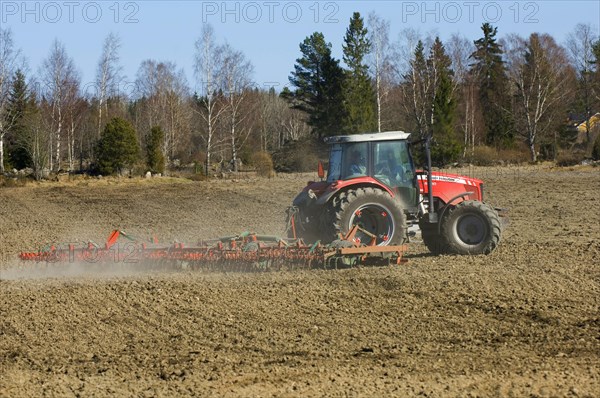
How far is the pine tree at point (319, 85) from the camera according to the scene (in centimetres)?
4825

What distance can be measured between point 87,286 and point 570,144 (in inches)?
1988

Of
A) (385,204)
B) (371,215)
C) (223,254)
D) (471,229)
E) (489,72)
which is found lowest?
(223,254)

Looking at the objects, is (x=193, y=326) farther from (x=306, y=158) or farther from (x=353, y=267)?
(x=306, y=158)

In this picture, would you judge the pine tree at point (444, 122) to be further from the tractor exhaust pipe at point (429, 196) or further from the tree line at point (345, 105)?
the tractor exhaust pipe at point (429, 196)

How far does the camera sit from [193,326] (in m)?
7.73

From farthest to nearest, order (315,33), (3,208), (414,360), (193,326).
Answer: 1. (315,33)
2. (3,208)
3. (193,326)
4. (414,360)

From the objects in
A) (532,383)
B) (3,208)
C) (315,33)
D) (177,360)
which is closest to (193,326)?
(177,360)

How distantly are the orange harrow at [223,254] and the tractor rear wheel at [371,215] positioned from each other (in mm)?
272

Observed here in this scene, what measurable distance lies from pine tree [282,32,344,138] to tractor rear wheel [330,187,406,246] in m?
35.6

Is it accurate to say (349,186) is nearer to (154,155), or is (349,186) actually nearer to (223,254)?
(223,254)

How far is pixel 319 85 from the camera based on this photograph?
5016 cm

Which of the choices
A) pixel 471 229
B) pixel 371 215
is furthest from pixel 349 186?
pixel 471 229

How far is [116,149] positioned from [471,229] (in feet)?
96.1

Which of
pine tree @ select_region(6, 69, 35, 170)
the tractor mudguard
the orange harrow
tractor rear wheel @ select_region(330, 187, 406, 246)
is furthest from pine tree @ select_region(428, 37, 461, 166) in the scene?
the orange harrow
